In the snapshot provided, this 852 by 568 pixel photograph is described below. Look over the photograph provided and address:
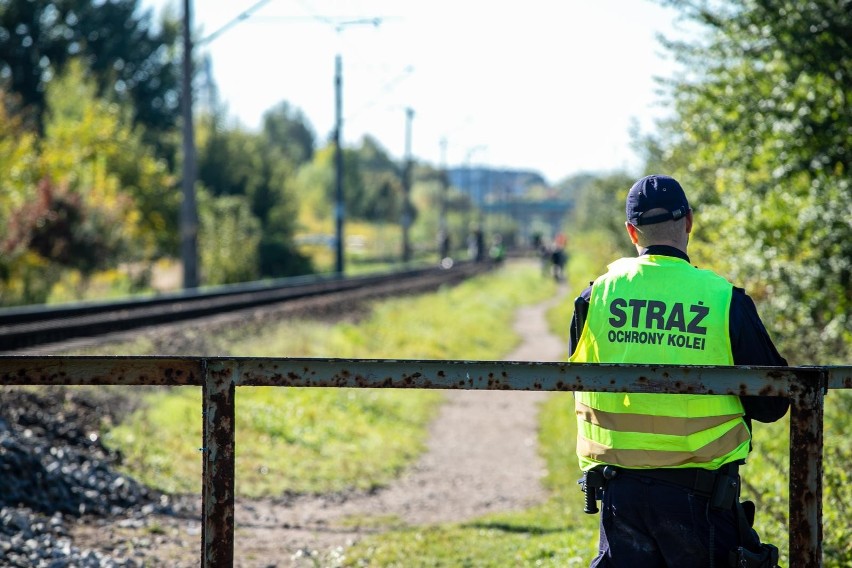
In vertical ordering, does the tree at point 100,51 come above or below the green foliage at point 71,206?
above

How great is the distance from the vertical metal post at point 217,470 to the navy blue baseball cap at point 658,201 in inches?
57.0

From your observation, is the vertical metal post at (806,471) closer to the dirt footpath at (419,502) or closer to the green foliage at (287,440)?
the dirt footpath at (419,502)

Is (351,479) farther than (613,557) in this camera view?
Yes

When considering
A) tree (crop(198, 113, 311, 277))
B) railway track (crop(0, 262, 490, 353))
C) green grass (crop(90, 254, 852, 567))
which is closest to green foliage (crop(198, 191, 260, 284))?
railway track (crop(0, 262, 490, 353))

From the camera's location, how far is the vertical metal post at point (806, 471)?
11.6 feet

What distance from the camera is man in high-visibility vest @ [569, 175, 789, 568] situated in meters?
3.57

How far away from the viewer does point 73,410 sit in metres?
9.65

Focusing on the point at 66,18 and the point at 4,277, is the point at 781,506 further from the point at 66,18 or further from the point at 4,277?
the point at 66,18

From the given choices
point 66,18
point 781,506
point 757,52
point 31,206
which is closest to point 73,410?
point 781,506

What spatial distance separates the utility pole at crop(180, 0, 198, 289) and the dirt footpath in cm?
1072

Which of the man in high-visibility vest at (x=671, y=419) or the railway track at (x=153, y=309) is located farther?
the railway track at (x=153, y=309)

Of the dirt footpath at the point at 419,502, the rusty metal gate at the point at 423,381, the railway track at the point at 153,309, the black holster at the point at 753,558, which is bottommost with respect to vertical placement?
the dirt footpath at the point at 419,502

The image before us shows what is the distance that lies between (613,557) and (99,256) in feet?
82.3

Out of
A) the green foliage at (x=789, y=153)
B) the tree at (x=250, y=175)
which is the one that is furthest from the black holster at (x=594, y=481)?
the tree at (x=250, y=175)
